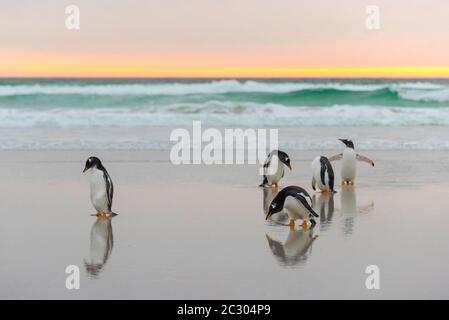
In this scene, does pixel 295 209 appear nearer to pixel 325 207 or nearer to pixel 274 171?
A: pixel 325 207

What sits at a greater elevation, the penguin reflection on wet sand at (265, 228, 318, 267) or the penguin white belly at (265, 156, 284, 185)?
the penguin white belly at (265, 156, 284, 185)

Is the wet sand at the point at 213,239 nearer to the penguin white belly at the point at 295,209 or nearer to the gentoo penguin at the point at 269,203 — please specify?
the gentoo penguin at the point at 269,203

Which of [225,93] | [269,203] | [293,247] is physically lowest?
[293,247]

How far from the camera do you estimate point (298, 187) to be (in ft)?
26.3

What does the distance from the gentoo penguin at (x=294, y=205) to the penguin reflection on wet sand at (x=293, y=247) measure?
0.53ft

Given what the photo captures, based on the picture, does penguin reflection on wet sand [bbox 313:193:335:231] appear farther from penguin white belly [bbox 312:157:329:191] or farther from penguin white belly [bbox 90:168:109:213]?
penguin white belly [bbox 90:168:109:213]

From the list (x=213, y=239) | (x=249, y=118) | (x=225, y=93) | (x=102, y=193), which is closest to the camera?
(x=213, y=239)

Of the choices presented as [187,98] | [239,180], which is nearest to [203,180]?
[239,180]

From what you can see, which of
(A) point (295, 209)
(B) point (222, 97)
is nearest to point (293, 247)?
(A) point (295, 209)

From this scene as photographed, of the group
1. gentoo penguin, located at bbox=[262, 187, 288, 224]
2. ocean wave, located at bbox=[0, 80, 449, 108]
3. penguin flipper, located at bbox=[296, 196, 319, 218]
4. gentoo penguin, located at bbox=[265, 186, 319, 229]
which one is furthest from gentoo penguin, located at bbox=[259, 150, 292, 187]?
ocean wave, located at bbox=[0, 80, 449, 108]

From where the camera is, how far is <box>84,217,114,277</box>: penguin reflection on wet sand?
637 centimetres

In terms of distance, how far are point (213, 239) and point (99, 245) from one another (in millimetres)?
1024

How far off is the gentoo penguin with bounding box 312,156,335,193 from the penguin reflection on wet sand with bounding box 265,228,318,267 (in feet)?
7.94

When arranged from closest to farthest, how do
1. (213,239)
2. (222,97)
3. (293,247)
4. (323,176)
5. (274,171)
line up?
(293,247) → (213,239) → (323,176) → (274,171) → (222,97)
